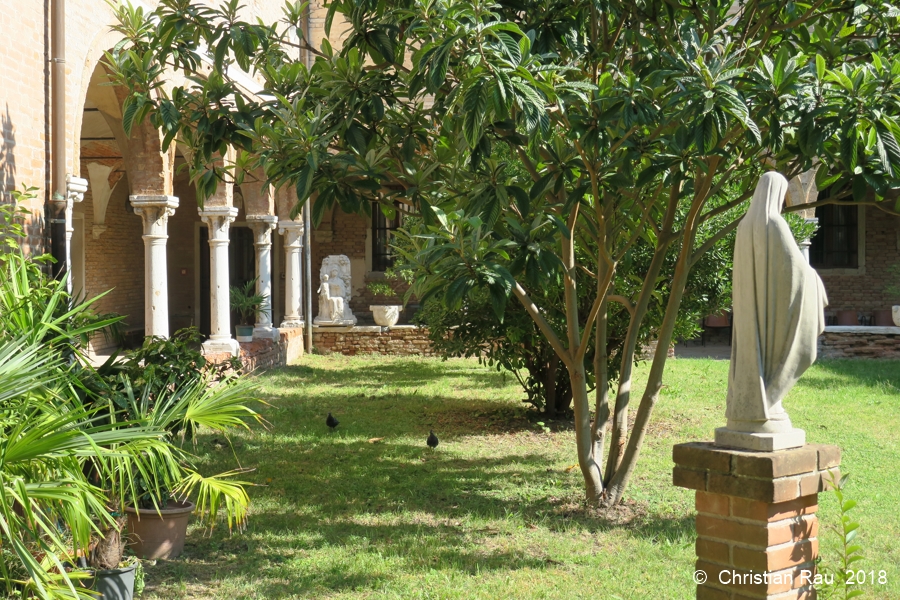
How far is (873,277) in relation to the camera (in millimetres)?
18344

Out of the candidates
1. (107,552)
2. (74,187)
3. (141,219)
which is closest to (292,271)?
(141,219)

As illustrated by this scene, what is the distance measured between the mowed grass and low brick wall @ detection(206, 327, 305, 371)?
136cm

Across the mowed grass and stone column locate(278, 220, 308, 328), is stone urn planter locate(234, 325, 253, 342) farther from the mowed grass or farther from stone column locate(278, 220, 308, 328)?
the mowed grass

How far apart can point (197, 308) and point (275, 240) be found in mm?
2290

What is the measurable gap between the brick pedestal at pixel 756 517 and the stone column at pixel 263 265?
11.3 m

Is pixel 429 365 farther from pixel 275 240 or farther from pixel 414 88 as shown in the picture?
pixel 414 88

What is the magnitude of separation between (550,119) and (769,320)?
196cm

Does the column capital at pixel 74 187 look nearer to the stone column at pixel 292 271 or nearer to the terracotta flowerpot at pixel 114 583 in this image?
the terracotta flowerpot at pixel 114 583

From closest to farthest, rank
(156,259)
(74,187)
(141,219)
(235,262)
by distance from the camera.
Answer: (74,187), (156,259), (141,219), (235,262)

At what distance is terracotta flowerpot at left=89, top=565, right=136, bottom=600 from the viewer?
386 cm

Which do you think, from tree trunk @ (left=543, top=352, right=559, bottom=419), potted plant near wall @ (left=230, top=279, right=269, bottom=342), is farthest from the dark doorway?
tree trunk @ (left=543, top=352, right=559, bottom=419)

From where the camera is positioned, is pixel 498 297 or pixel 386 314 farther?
pixel 386 314

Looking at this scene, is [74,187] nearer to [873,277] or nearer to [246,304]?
[246,304]

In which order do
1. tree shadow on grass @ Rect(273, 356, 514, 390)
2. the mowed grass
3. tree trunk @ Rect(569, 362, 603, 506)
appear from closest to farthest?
the mowed grass, tree trunk @ Rect(569, 362, 603, 506), tree shadow on grass @ Rect(273, 356, 514, 390)
